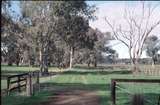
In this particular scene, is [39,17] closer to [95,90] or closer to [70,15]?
[70,15]

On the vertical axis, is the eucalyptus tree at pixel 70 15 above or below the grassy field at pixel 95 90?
above

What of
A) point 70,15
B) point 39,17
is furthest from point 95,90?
point 39,17

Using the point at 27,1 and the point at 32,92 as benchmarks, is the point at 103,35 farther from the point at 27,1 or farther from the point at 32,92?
the point at 27,1

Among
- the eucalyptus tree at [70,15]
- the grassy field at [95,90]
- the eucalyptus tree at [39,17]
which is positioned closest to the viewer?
the eucalyptus tree at [39,17]

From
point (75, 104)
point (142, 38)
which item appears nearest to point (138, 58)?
point (142, 38)

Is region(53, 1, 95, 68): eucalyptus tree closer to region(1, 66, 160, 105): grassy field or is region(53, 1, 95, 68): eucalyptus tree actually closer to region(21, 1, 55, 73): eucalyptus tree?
region(21, 1, 55, 73): eucalyptus tree

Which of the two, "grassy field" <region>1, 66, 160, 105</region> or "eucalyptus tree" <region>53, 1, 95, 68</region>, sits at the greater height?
"eucalyptus tree" <region>53, 1, 95, 68</region>

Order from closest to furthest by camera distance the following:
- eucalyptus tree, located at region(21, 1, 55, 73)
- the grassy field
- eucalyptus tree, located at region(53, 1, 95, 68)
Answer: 1. eucalyptus tree, located at region(21, 1, 55, 73)
2. eucalyptus tree, located at region(53, 1, 95, 68)
3. the grassy field

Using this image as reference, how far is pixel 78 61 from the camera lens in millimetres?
129000

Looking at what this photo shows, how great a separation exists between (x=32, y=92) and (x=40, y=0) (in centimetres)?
1504

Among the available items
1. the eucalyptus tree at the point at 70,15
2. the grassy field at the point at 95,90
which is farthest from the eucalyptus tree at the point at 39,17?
the grassy field at the point at 95,90

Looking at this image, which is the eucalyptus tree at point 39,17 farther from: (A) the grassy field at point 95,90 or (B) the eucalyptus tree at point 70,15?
(A) the grassy field at point 95,90

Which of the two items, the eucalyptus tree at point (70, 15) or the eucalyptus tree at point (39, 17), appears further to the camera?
the eucalyptus tree at point (70, 15)

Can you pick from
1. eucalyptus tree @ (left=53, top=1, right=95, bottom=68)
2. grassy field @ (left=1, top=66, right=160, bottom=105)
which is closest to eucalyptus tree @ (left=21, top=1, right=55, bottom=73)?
eucalyptus tree @ (left=53, top=1, right=95, bottom=68)
